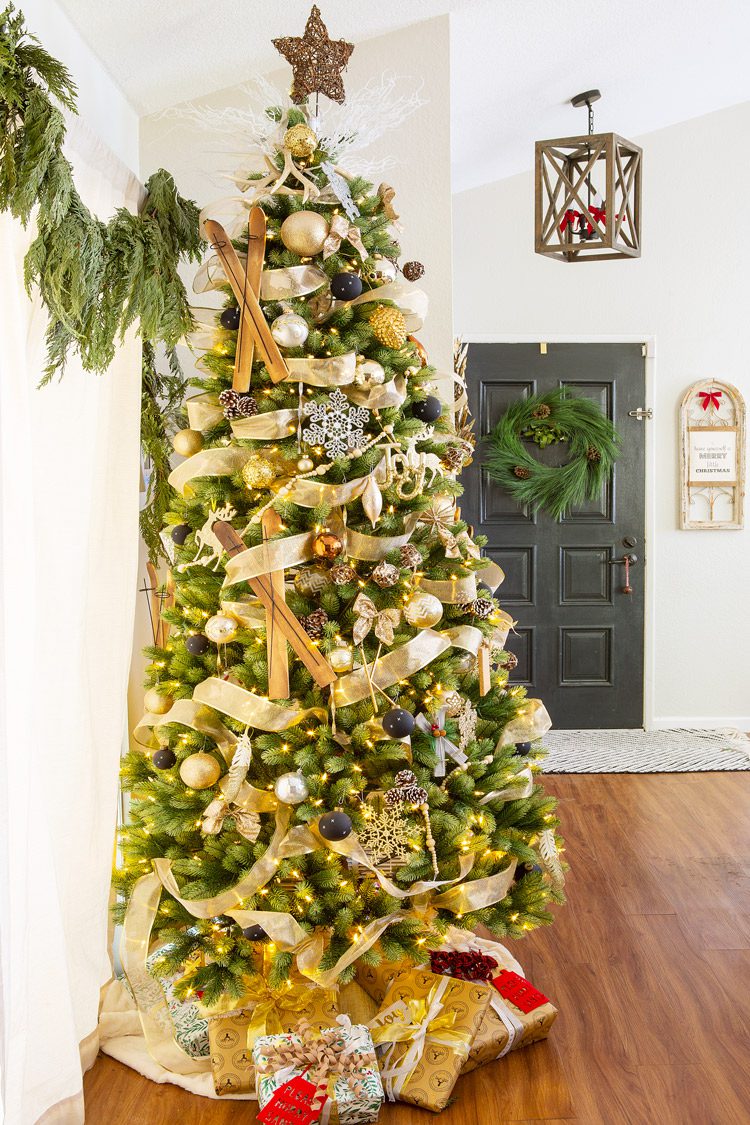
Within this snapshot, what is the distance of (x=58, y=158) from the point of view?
55.8 inches

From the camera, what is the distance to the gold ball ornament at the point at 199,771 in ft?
5.94

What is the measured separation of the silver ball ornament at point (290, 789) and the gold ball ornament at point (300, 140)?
1244 mm

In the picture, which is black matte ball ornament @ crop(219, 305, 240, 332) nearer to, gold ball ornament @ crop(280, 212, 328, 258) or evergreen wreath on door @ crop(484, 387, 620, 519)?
gold ball ornament @ crop(280, 212, 328, 258)

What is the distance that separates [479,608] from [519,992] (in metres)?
0.89

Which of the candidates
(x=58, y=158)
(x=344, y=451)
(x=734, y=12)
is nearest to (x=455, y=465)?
(x=344, y=451)

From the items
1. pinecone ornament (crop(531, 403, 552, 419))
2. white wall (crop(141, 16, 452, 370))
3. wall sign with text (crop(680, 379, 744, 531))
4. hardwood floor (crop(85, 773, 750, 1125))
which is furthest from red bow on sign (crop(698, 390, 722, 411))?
white wall (crop(141, 16, 452, 370))

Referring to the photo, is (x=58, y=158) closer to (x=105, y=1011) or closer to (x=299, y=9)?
(x=299, y=9)

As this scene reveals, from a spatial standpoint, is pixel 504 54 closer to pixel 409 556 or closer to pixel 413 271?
pixel 413 271

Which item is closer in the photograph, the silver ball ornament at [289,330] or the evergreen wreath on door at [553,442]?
the silver ball ornament at [289,330]

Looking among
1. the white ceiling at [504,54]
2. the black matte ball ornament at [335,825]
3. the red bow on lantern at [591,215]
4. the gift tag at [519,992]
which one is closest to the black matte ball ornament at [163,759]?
the black matte ball ornament at [335,825]

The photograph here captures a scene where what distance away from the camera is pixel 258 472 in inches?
71.3

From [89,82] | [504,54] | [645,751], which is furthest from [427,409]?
[645,751]

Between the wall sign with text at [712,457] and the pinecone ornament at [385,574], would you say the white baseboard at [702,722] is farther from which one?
the pinecone ornament at [385,574]

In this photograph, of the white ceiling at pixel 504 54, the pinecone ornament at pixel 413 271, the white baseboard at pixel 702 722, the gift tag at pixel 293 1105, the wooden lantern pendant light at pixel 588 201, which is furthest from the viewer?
the white baseboard at pixel 702 722
